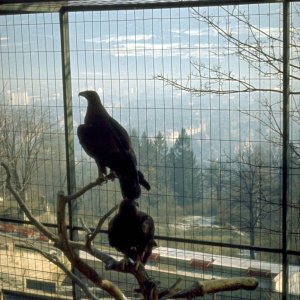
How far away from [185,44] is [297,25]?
0.67 meters

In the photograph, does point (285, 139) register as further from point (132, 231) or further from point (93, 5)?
point (93, 5)

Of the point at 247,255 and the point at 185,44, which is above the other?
the point at 185,44

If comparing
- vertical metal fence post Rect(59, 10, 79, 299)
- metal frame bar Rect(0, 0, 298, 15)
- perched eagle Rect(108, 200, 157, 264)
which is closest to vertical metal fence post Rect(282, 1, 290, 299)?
metal frame bar Rect(0, 0, 298, 15)

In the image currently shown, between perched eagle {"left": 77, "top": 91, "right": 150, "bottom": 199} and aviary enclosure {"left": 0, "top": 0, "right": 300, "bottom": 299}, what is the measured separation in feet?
3.00

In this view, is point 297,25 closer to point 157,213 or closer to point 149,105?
point 149,105

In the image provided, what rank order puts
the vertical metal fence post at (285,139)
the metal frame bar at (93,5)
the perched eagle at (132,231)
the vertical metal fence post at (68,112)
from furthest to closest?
the vertical metal fence post at (68,112), the metal frame bar at (93,5), the vertical metal fence post at (285,139), the perched eagle at (132,231)

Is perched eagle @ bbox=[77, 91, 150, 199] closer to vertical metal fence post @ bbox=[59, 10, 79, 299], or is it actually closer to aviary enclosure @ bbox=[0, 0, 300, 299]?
aviary enclosure @ bbox=[0, 0, 300, 299]

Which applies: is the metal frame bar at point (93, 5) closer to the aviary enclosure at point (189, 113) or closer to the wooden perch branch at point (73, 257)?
the aviary enclosure at point (189, 113)

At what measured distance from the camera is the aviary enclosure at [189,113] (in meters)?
3.49

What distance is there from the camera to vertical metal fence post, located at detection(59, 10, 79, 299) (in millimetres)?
3762

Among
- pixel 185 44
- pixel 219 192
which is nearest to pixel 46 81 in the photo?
pixel 185 44

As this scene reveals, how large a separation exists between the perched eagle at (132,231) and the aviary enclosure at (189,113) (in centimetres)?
82

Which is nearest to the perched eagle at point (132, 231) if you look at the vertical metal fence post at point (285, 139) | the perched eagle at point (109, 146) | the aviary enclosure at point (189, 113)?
the perched eagle at point (109, 146)

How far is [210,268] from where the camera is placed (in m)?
3.78
